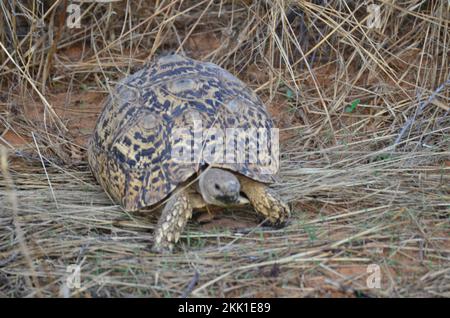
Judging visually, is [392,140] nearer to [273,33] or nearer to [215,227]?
[273,33]

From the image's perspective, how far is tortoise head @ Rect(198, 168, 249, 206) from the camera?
3354 mm

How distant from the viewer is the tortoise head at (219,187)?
3.35 meters

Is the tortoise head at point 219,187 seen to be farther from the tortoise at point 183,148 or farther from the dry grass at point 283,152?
the dry grass at point 283,152

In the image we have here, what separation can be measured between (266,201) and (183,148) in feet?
1.75

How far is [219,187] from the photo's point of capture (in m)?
3.36

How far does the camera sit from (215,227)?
146 inches

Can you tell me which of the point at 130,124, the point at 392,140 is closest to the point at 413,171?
the point at 392,140

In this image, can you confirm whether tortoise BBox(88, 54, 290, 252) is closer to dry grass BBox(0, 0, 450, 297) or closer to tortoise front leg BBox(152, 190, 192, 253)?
tortoise front leg BBox(152, 190, 192, 253)

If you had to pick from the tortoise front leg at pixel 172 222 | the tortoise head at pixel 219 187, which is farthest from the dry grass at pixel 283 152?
the tortoise head at pixel 219 187

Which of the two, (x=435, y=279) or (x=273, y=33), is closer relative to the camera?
(x=435, y=279)

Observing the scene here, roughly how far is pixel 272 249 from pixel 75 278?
3.12 feet

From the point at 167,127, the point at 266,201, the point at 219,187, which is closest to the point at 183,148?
the point at 167,127

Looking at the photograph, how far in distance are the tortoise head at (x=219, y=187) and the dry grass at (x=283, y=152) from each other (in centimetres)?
21
